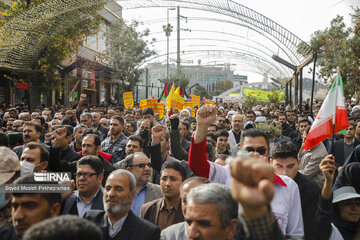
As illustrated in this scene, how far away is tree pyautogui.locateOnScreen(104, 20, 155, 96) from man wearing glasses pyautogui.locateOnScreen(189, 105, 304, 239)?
28.2 meters

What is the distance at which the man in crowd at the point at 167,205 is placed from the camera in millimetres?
4227

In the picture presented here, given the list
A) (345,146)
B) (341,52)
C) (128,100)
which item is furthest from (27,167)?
(341,52)

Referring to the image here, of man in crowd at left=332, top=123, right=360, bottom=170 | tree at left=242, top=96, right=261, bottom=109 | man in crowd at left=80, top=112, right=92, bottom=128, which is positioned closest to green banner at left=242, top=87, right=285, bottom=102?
tree at left=242, top=96, right=261, bottom=109

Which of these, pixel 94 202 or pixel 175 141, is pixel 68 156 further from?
pixel 175 141

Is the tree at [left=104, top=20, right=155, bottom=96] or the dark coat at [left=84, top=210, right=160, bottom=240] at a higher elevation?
the tree at [left=104, top=20, right=155, bottom=96]

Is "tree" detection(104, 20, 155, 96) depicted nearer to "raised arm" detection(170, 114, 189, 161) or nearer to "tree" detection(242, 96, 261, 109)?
"tree" detection(242, 96, 261, 109)

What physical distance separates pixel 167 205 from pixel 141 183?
818 millimetres

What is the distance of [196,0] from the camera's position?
2245 centimetres

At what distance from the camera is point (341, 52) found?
20.8 metres

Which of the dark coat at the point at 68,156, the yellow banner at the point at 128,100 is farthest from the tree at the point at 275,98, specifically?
the dark coat at the point at 68,156

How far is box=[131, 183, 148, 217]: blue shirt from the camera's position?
4887 millimetres

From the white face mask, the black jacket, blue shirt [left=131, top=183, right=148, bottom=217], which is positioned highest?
the white face mask

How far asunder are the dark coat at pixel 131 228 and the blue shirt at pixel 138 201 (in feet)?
3.87

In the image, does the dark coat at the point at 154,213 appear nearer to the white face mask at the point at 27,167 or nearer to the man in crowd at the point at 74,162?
the man in crowd at the point at 74,162
